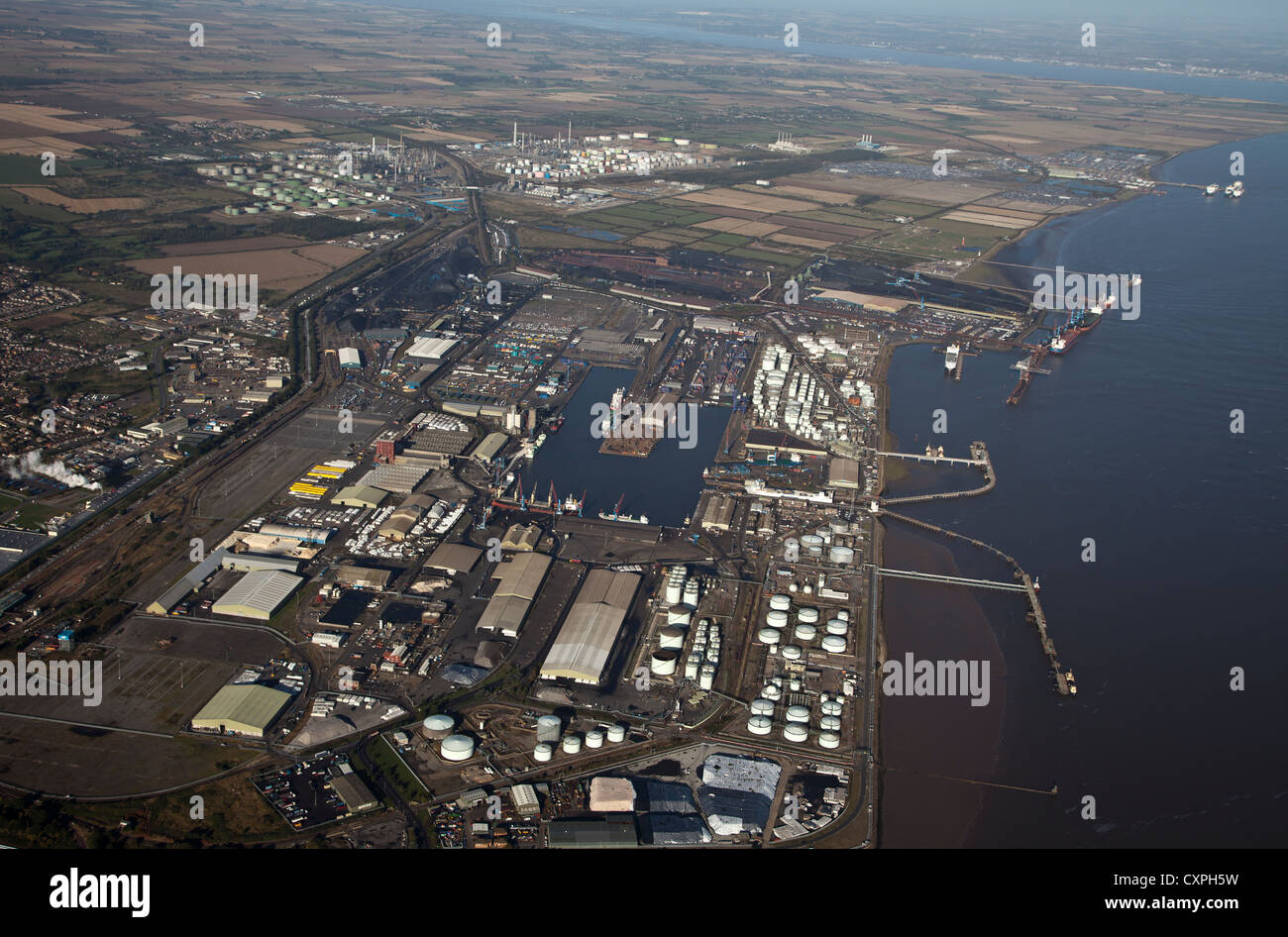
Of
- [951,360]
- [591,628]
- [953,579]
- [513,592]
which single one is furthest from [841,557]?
[951,360]

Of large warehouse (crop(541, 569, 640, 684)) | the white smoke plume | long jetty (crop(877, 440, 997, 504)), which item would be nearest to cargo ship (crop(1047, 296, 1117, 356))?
long jetty (crop(877, 440, 997, 504))

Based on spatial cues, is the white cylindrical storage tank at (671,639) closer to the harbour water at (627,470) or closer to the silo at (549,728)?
the silo at (549,728)

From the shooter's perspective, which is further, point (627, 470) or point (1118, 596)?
point (627, 470)

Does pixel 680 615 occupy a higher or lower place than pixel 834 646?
higher

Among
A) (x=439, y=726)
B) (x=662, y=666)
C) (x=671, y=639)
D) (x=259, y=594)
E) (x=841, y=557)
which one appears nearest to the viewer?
(x=439, y=726)

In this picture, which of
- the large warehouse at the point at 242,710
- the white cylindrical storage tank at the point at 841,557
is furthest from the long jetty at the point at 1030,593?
the large warehouse at the point at 242,710

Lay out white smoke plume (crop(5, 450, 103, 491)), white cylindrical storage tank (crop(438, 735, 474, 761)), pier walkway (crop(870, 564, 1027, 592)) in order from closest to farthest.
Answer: white cylindrical storage tank (crop(438, 735, 474, 761)) → pier walkway (crop(870, 564, 1027, 592)) → white smoke plume (crop(5, 450, 103, 491))

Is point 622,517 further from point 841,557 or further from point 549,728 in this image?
point 549,728

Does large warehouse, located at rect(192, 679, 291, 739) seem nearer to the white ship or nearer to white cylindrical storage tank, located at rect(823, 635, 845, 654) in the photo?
the white ship
